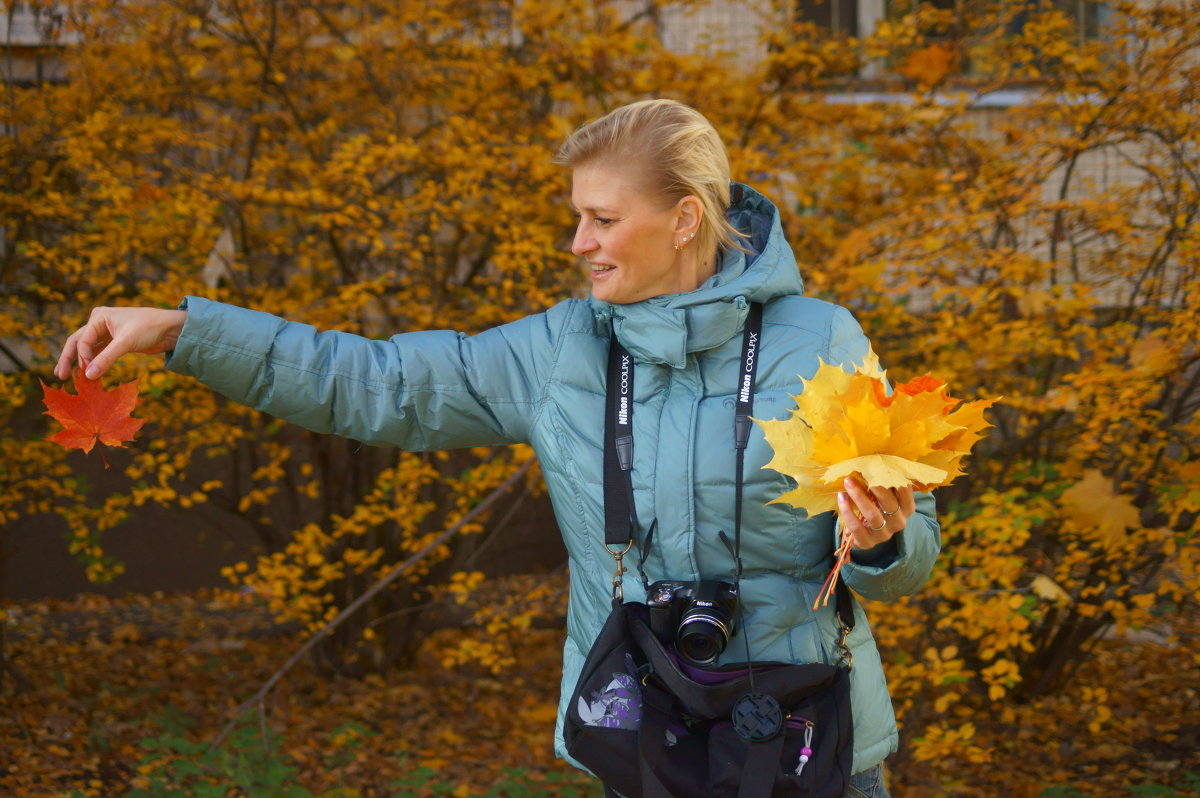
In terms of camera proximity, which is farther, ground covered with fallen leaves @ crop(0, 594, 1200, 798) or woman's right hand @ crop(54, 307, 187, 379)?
ground covered with fallen leaves @ crop(0, 594, 1200, 798)

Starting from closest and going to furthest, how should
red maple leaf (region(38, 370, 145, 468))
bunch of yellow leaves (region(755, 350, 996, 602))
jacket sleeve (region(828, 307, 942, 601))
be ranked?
bunch of yellow leaves (region(755, 350, 996, 602)) < jacket sleeve (region(828, 307, 942, 601)) < red maple leaf (region(38, 370, 145, 468))

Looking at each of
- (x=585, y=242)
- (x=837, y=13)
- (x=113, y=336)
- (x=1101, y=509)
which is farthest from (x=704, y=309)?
(x=837, y=13)

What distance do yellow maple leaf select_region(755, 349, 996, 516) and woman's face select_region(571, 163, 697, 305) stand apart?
50 centimetres

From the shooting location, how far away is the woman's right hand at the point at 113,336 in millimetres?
2012

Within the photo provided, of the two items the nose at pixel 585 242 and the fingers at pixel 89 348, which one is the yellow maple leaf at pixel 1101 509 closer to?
the nose at pixel 585 242

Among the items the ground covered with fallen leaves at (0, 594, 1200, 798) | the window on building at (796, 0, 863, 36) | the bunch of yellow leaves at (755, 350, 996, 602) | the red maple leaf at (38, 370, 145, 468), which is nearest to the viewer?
the bunch of yellow leaves at (755, 350, 996, 602)

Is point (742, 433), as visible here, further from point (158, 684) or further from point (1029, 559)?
point (158, 684)

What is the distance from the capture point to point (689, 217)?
83.5 inches

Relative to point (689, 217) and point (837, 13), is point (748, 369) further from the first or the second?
point (837, 13)

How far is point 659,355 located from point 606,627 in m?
0.49

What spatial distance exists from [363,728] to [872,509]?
13.6 feet

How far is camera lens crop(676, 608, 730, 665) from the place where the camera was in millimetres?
1858

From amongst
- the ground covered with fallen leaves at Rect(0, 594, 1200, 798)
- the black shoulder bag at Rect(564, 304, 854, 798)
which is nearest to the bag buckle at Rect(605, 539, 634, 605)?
the black shoulder bag at Rect(564, 304, 854, 798)

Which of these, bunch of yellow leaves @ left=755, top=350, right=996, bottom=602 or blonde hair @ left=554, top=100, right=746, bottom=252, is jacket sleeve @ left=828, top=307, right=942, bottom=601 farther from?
blonde hair @ left=554, top=100, right=746, bottom=252
